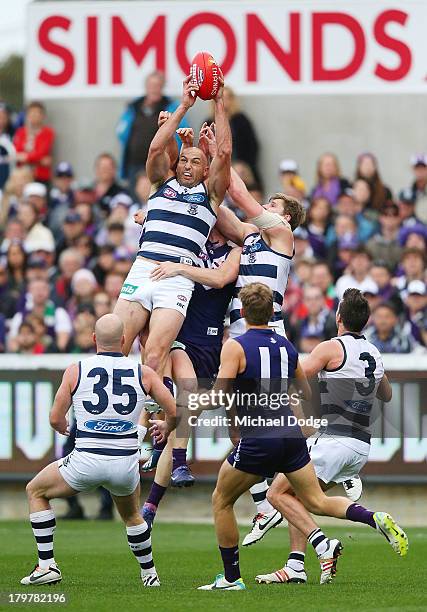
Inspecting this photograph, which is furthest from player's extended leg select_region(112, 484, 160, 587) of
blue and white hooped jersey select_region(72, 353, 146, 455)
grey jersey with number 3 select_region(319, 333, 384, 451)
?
grey jersey with number 3 select_region(319, 333, 384, 451)

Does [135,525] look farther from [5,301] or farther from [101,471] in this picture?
[5,301]

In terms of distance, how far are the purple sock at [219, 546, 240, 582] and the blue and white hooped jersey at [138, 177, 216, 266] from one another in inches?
107

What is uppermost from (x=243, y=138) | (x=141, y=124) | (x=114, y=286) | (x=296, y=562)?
(x=141, y=124)

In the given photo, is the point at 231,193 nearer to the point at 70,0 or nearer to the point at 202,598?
the point at 202,598

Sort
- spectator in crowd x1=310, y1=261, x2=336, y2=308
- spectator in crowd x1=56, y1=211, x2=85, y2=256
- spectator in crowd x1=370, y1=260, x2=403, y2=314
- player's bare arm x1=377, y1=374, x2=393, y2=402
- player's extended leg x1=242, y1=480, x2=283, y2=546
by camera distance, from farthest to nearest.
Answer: spectator in crowd x1=56, y1=211, x2=85, y2=256 → spectator in crowd x1=310, y1=261, x2=336, y2=308 → spectator in crowd x1=370, y1=260, x2=403, y2=314 → player's extended leg x1=242, y1=480, x2=283, y2=546 → player's bare arm x1=377, y1=374, x2=393, y2=402

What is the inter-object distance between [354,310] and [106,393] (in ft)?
6.75

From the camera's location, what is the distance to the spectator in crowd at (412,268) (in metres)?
18.6

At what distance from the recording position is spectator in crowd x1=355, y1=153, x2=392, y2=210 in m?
20.5

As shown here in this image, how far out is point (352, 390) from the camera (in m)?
11.8

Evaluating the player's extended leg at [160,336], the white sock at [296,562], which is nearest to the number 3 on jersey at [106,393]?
the player's extended leg at [160,336]

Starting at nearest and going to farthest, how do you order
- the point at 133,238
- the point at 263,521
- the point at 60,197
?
the point at 263,521 < the point at 133,238 < the point at 60,197

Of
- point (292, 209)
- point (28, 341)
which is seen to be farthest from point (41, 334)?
point (292, 209)

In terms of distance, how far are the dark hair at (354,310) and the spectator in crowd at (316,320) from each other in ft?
20.3

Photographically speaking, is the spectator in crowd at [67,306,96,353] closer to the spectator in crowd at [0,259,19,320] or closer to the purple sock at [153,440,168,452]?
the spectator in crowd at [0,259,19,320]
